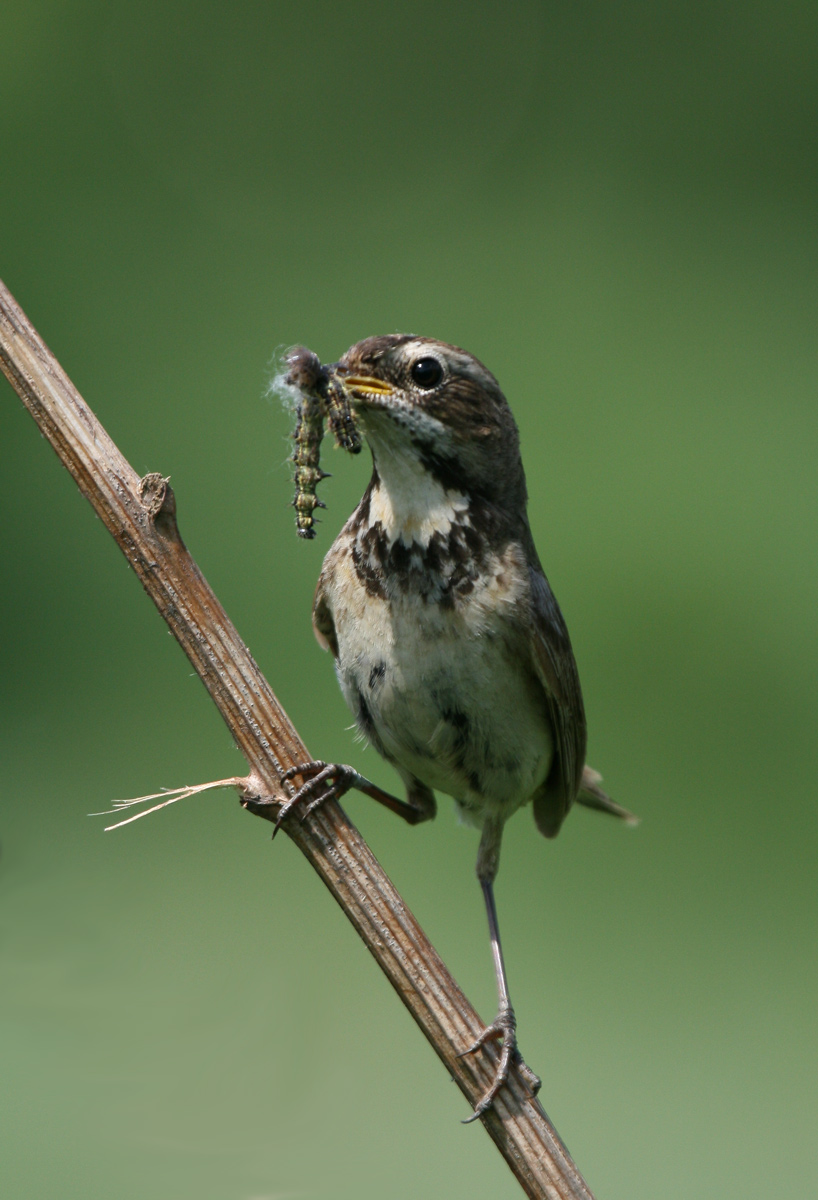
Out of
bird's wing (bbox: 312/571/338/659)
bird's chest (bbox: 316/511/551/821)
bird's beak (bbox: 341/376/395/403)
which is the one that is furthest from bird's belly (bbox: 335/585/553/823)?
bird's beak (bbox: 341/376/395/403)

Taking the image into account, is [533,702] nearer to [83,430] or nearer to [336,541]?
[336,541]

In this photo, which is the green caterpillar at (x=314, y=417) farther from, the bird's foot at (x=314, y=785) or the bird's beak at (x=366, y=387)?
the bird's foot at (x=314, y=785)

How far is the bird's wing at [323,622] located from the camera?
2.25 meters

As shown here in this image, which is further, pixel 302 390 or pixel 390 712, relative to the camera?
pixel 390 712

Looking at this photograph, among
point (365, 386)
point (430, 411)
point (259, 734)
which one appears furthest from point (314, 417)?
point (259, 734)

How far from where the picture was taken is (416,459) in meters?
1.92

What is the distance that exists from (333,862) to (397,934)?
Result: 135 mm

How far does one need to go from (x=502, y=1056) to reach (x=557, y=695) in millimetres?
683

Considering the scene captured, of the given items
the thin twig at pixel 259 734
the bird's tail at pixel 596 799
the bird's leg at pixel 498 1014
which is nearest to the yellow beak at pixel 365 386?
the thin twig at pixel 259 734

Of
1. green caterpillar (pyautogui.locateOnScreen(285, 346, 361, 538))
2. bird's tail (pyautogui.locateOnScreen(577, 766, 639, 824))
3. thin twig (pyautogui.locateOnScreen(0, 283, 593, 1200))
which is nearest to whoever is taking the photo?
thin twig (pyautogui.locateOnScreen(0, 283, 593, 1200))

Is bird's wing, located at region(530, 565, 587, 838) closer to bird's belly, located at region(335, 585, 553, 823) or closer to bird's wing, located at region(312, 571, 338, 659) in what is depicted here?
bird's belly, located at region(335, 585, 553, 823)

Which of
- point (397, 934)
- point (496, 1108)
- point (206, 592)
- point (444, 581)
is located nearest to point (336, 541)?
point (444, 581)

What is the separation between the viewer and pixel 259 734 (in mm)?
1570

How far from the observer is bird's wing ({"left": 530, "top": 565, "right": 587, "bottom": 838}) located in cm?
211
